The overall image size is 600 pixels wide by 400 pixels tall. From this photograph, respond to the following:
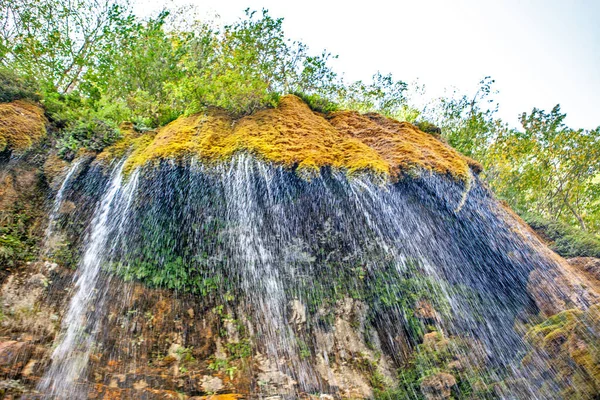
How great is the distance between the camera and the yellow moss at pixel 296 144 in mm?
5816

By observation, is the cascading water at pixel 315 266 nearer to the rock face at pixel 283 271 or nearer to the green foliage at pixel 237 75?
the rock face at pixel 283 271

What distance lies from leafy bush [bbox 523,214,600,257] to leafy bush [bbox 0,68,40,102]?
16.5 meters

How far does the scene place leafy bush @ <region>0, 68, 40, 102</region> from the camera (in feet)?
23.5

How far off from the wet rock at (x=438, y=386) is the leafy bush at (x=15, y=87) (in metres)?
11.1

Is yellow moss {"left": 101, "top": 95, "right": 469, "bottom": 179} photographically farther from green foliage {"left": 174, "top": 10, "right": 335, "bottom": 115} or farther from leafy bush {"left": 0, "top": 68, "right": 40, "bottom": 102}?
leafy bush {"left": 0, "top": 68, "right": 40, "bottom": 102}

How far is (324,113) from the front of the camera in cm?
845

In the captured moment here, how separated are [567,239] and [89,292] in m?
14.5

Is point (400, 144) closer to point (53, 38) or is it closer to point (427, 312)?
point (427, 312)

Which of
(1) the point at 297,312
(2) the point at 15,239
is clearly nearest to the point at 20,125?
(2) the point at 15,239

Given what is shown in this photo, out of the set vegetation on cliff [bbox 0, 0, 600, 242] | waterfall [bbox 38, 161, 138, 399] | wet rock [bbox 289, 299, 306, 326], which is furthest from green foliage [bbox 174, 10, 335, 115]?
wet rock [bbox 289, 299, 306, 326]

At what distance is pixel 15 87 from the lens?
7.29 meters

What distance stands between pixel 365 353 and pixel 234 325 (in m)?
3.07

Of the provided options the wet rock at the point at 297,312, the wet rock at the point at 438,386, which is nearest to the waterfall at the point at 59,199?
the wet rock at the point at 297,312

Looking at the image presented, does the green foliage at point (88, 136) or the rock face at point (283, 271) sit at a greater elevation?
the green foliage at point (88, 136)
